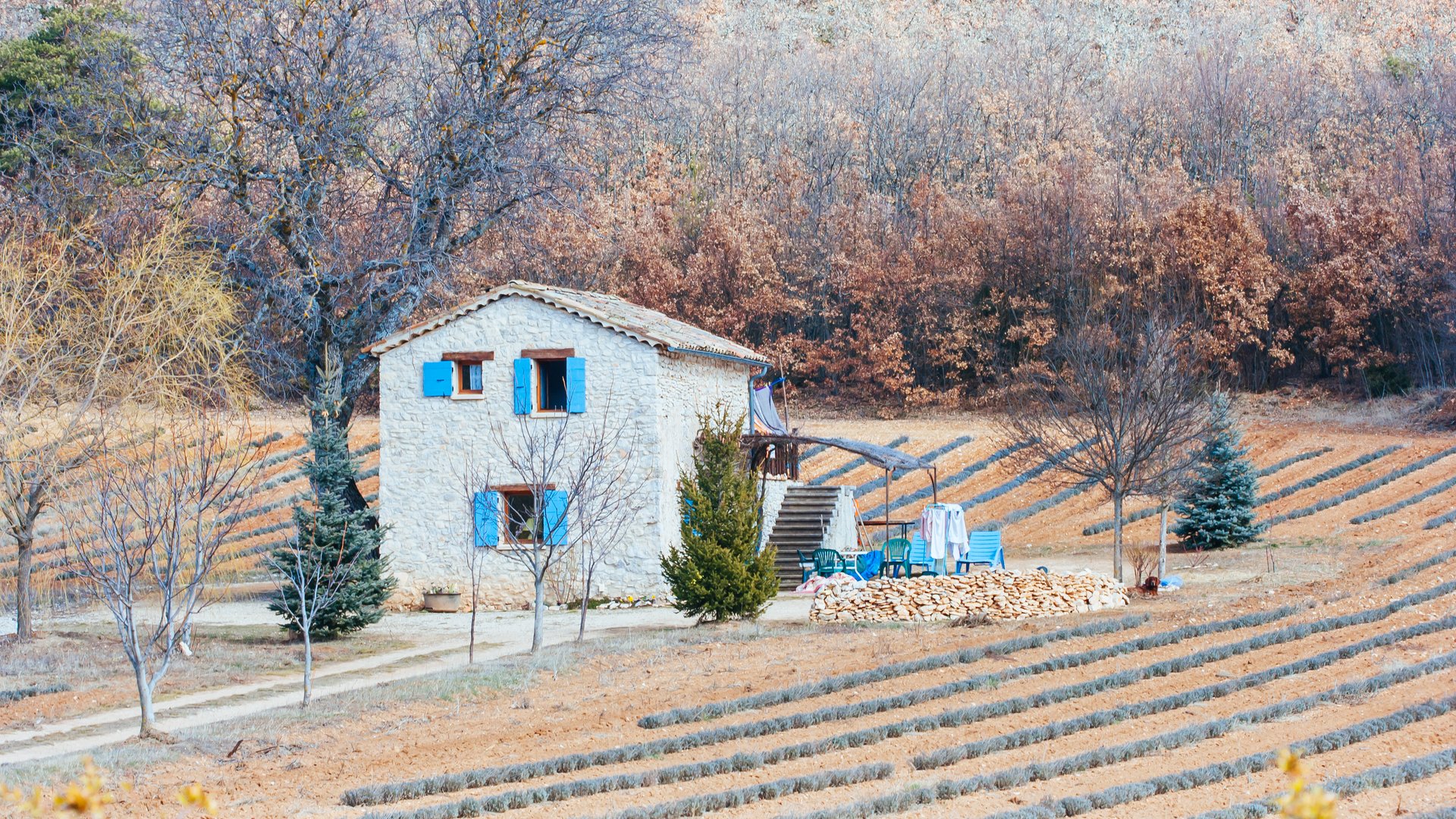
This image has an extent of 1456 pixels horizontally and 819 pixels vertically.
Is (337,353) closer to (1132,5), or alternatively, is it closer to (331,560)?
(331,560)

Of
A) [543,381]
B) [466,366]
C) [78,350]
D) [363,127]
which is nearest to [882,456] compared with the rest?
[543,381]

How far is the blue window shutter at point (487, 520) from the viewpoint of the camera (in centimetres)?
2289

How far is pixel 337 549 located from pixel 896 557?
9719 mm

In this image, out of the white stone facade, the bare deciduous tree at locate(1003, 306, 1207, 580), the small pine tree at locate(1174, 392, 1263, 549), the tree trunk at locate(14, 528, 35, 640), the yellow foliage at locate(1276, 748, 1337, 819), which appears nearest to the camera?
the yellow foliage at locate(1276, 748, 1337, 819)

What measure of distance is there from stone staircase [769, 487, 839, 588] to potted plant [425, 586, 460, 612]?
6.23 m

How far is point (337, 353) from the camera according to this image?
81.2 feet

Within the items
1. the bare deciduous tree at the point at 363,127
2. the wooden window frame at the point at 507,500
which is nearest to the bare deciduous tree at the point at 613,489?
the wooden window frame at the point at 507,500

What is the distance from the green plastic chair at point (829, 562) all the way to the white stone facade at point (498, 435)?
2.71 m

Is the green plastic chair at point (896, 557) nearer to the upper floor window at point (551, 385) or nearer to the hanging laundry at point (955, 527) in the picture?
Result: the hanging laundry at point (955, 527)

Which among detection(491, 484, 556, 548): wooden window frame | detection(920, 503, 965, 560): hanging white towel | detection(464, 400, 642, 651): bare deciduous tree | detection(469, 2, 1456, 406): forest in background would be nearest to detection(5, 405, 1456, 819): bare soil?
detection(920, 503, 965, 560): hanging white towel

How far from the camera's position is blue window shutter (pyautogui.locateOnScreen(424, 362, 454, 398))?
2414 centimetres

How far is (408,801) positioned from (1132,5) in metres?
112

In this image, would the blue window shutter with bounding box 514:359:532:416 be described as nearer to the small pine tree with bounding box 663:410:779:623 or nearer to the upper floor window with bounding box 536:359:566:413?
the upper floor window with bounding box 536:359:566:413

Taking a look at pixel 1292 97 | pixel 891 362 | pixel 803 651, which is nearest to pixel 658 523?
pixel 803 651
